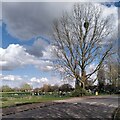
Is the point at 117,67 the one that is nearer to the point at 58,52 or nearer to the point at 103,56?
the point at 103,56

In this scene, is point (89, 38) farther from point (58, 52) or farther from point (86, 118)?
point (86, 118)

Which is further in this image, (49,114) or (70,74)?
(70,74)

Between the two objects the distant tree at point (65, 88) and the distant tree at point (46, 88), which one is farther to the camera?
the distant tree at point (46, 88)

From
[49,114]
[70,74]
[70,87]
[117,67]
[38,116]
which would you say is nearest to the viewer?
[38,116]

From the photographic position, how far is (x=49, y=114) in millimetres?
14016

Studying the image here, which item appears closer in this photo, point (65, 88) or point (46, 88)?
point (65, 88)

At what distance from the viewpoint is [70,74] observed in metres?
39.4

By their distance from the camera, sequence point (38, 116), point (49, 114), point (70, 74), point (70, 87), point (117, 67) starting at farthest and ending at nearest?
point (117, 67) < point (70, 87) < point (70, 74) < point (49, 114) < point (38, 116)

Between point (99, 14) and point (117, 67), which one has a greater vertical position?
point (99, 14)

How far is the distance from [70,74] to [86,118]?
81.5 ft

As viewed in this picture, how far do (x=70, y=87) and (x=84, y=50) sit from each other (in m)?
9.52

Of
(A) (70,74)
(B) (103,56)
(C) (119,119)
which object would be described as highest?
(B) (103,56)

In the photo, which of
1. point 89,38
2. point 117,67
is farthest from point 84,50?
point 117,67

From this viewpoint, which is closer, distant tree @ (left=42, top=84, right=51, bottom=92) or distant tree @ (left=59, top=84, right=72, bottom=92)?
distant tree @ (left=59, top=84, right=72, bottom=92)
